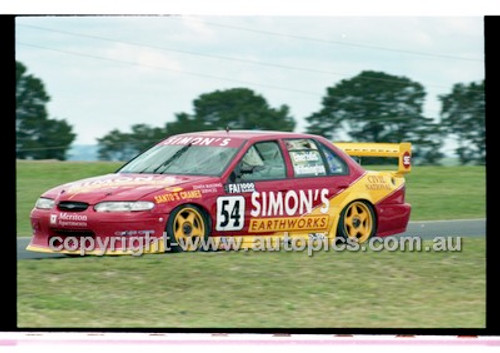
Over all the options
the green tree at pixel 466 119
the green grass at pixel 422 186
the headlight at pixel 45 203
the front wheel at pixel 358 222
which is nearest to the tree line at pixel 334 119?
the green tree at pixel 466 119

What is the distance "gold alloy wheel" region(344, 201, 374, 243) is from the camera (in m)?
11.3

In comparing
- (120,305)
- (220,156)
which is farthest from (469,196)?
(120,305)

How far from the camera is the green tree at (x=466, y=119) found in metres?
10.9

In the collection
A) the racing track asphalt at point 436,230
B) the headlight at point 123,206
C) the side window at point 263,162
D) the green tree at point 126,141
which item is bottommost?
the racing track asphalt at point 436,230

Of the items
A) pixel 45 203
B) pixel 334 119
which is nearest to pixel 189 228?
pixel 45 203

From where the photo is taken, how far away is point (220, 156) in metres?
11.1

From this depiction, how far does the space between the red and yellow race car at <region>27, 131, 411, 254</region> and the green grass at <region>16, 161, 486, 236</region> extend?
0.32 ft

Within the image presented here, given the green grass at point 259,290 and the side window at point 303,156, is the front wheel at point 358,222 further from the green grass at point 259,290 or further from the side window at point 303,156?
the side window at point 303,156

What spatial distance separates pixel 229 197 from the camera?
10.9 meters

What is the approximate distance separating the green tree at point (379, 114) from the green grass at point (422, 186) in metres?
0.25

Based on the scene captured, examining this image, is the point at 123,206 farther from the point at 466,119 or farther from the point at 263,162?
the point at 466,119

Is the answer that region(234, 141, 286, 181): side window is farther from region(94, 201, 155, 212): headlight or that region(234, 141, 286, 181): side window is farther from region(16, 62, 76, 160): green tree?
region(16, 62, 76, 160): green tree

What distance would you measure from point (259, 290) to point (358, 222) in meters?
1.35

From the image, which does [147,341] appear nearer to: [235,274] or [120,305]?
[120,305]
